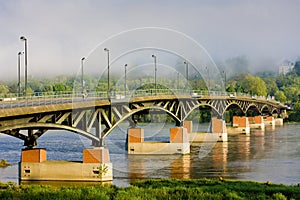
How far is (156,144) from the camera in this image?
7150 cm

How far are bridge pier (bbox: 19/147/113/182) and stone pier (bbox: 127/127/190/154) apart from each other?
2484cm

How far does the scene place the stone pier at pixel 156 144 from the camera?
71438 mm

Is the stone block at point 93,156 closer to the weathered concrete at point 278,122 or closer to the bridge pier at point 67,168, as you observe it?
the bridge pier at point 67,168

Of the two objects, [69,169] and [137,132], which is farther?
[137,132]

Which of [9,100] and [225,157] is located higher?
[9,100]

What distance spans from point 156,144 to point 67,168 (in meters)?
26.7

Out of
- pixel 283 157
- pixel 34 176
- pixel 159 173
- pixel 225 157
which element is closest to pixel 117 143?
pixel 225 157

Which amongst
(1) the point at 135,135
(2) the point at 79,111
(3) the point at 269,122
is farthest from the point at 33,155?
(3) the point at 269,122

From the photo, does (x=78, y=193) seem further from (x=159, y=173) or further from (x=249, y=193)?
(x=159, y=173)

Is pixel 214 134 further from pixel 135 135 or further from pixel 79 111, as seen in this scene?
pixel 79 111

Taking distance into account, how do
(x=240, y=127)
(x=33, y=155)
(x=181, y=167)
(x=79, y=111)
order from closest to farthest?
(x=33, y=155) → (x=79, y=111) → (x=181, y=167) → (x=240, y=127)

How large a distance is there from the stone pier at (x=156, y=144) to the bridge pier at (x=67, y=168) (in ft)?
81.5

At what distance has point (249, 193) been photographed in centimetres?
3169

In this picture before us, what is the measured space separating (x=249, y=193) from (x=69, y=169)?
61.6 feet
